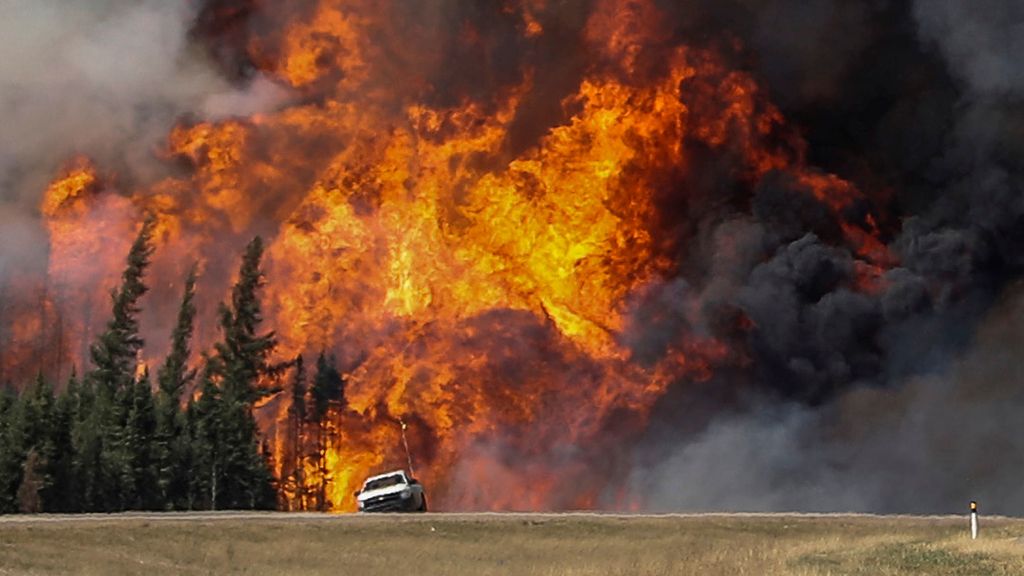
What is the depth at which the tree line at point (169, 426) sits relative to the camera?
226ft

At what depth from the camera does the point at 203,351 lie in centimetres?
9012

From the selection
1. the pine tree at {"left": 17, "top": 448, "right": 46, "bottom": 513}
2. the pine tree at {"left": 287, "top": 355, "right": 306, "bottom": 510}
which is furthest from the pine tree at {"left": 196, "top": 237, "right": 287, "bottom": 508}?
the pine tree at {"left": 17, "top": 448, "right": 46, "bottom": 513}

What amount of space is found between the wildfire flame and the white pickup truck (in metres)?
19.7

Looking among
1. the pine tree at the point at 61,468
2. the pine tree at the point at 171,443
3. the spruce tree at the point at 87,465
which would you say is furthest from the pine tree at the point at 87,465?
the pine tree at the point at 171,443

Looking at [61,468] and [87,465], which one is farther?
[87,465]

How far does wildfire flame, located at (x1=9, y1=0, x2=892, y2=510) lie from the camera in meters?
77.6

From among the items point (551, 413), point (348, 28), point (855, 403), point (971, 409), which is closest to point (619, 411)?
point (551, 413)

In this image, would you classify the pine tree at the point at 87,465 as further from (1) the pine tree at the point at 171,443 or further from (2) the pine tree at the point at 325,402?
(2) the pine tree at the point at 325,402

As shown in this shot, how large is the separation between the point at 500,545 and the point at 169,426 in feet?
120

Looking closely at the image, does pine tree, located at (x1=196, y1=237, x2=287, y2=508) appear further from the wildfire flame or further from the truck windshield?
the truck windshield

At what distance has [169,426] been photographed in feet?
245

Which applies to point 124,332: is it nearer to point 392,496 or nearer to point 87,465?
point 87,465

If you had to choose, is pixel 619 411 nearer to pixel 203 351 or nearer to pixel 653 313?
pixel 653 313

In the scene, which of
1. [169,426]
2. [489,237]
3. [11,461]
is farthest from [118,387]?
[489,237]
